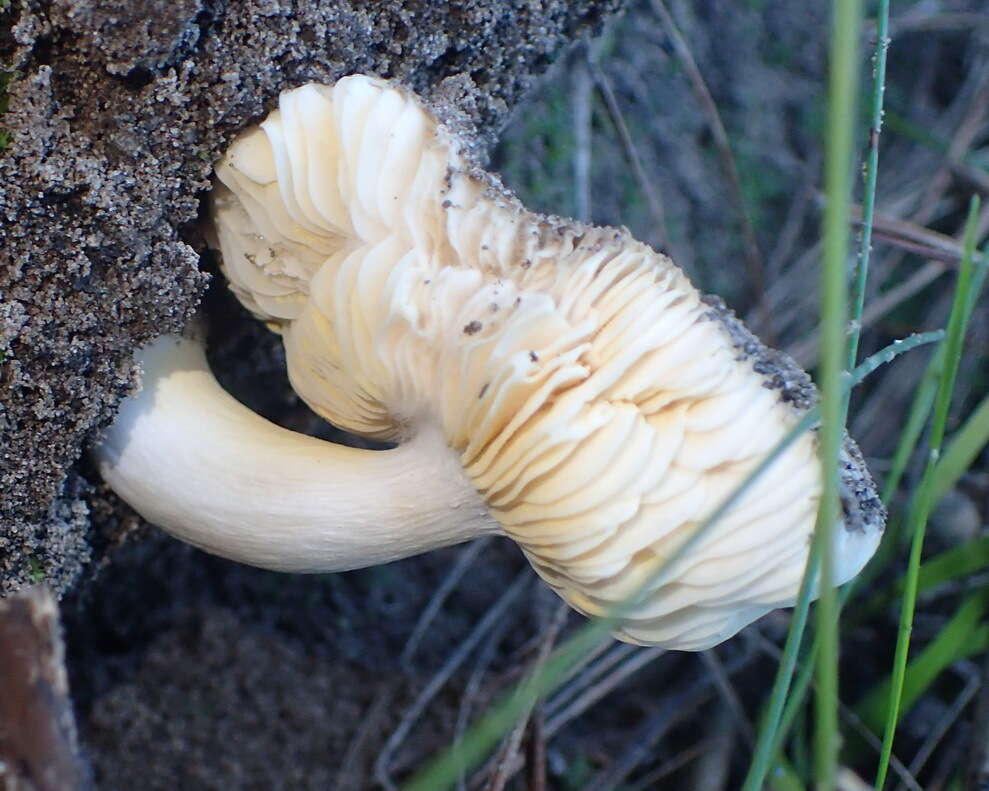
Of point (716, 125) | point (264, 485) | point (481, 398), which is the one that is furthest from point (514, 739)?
point (716, 125)

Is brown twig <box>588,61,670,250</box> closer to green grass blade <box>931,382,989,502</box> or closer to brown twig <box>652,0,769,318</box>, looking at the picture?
brown twig <box>652,0,769,318</box>

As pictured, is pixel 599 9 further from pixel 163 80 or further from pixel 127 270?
pixel 127 270

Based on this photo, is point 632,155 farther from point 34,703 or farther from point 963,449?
point 34,703

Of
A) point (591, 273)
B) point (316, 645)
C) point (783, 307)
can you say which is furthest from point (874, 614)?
point (591, 273)

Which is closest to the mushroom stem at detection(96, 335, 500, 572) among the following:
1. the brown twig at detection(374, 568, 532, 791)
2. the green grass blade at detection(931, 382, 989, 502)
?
the brown twig at detection(374, 568, 532, 791)

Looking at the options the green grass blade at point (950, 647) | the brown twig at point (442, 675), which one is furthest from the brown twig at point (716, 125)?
the brown twig at point (442, 675)
